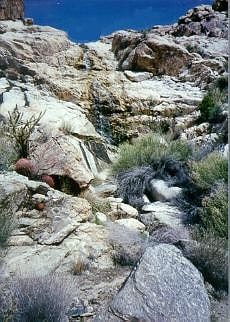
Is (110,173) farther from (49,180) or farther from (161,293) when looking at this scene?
(161,293)

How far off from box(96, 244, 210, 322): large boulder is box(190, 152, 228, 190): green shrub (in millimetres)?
1525

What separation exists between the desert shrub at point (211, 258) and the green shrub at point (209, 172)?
3.44 ft

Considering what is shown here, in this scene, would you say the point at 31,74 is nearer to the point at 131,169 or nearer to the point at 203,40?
the point at 131,169

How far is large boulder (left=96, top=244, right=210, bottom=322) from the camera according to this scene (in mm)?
2738

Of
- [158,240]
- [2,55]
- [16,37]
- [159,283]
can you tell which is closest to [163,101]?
[2,55]

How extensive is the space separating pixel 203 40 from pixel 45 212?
9.15 metres

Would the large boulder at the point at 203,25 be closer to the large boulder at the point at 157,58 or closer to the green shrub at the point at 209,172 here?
the large boulder at the point at 157,58

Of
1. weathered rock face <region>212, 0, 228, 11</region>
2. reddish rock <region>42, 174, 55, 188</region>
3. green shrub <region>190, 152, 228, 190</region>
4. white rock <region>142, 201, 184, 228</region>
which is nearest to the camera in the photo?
white rock <region>142, 201, 184, 228</region>

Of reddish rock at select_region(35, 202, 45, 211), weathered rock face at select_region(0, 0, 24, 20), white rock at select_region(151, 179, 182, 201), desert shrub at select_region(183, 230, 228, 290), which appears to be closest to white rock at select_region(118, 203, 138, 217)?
white rock at select_region(151, 179, 182, 201)

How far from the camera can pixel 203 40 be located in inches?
468

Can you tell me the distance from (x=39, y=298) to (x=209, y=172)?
2413 mm

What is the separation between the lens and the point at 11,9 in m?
10.4

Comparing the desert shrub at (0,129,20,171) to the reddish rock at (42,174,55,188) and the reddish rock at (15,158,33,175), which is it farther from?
the reddish rock at (42,174,55,188)

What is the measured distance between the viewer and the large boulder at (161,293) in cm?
274
